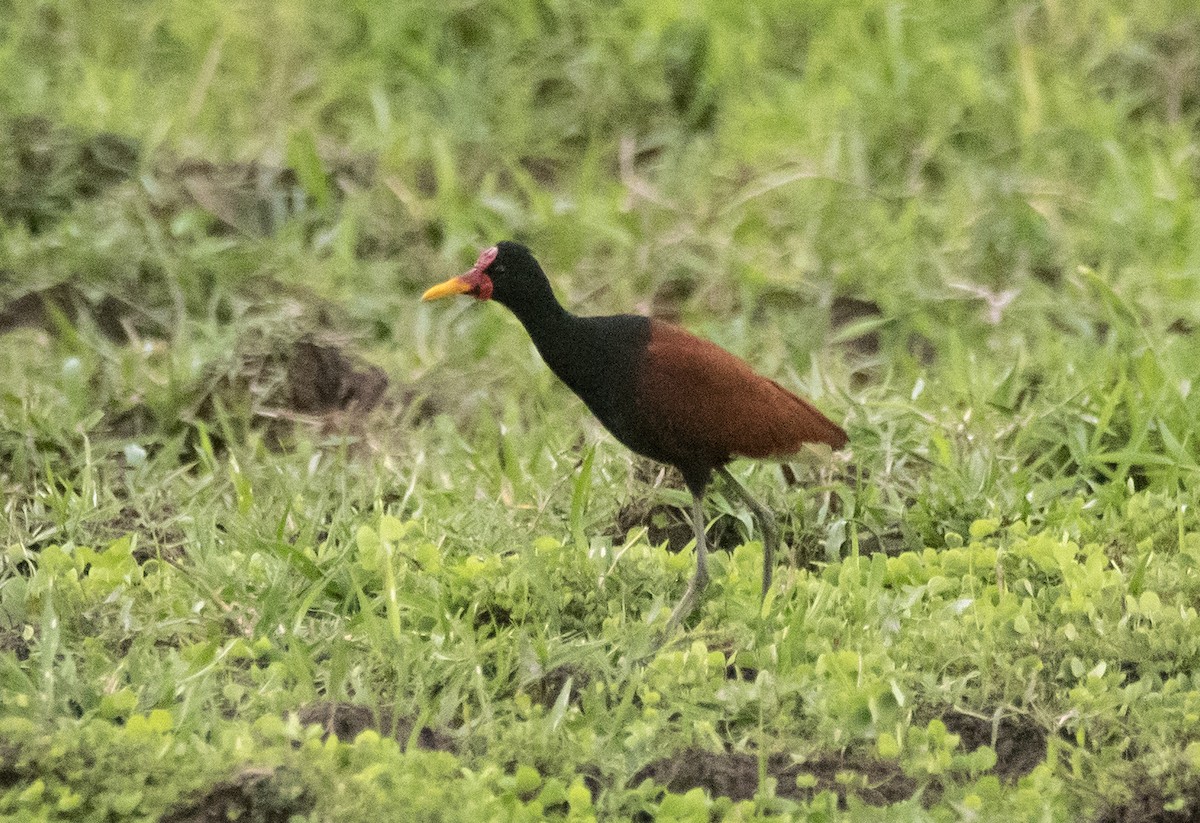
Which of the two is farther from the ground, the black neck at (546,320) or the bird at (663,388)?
the black neck at (546,320)

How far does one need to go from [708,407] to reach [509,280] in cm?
55

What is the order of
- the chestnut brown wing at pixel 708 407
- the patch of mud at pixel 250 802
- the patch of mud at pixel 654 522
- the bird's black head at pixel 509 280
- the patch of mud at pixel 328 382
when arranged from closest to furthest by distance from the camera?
the patch of mud at pixel 250 802 → the chestnut brown wing at pixel 708 407 → the bird's black head at pixel 509 280 → the patch of mud at pixel 654 522 → the patch of mud at pixel 328 382

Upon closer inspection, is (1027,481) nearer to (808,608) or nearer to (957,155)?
(808,608)

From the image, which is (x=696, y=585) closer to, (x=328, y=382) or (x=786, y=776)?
(x=786, y=776)

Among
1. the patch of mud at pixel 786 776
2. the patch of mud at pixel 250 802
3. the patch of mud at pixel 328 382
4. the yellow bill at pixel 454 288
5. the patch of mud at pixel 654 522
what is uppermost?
the yellow bill at pixel 454 288

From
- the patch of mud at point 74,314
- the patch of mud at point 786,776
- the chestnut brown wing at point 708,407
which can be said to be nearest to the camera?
the patch of mud at point 786,776

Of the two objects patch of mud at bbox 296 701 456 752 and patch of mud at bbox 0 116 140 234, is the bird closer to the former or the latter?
patch of mud at bbox 296 701 456 752

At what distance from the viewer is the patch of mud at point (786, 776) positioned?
10.1 ft

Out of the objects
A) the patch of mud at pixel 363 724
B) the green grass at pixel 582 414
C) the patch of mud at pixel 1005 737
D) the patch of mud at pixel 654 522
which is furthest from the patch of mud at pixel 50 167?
the patch of mud at pixel 1005 737

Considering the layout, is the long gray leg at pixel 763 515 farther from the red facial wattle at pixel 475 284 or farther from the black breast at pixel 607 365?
the red facial wattle at pixel 475 284

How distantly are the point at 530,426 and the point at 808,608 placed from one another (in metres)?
1.55

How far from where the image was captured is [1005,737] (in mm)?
3312

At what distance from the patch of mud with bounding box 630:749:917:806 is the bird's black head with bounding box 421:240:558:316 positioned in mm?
1235

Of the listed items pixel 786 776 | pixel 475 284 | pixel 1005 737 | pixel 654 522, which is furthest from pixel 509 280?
pixel 1005 737
